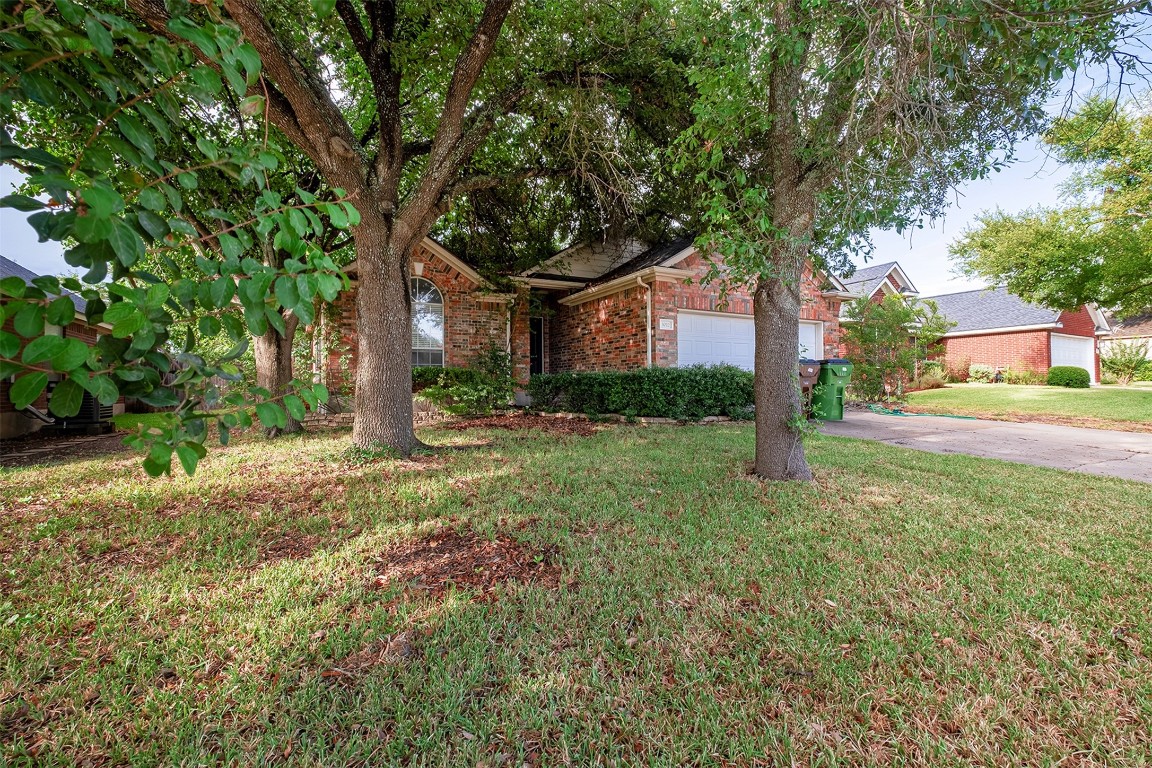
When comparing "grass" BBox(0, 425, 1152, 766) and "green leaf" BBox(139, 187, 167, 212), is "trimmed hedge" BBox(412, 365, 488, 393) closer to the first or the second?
"grass" BBox(0, 425, 1152, 766)

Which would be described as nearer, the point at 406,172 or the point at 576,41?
the point at 576,41

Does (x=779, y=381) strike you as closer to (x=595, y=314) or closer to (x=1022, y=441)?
(x=1022, y=441)

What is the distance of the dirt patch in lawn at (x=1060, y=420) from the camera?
32.8 feet

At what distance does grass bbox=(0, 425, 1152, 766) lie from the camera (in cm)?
179

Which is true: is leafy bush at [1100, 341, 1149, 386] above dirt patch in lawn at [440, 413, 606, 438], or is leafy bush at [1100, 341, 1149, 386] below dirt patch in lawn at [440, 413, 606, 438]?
above

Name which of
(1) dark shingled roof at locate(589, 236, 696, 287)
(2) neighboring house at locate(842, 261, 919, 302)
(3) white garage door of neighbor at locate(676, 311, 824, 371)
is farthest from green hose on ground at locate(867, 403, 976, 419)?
(1) dark shingled roof at locate(589, 236, 696, 287)

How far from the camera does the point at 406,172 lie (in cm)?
1038

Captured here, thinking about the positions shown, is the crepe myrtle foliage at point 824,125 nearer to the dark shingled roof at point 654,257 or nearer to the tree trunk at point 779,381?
the tree trunk at point 779,381

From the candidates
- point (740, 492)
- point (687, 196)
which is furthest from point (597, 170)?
point (740, 492)

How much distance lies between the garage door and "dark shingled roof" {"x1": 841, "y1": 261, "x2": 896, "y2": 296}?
8889 millimetres

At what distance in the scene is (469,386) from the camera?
426 inches

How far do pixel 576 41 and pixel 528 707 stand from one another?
7.76 metres

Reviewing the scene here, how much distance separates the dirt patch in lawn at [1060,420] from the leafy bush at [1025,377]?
32.2 ft

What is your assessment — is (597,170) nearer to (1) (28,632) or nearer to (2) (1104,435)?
(1) (28,632)
